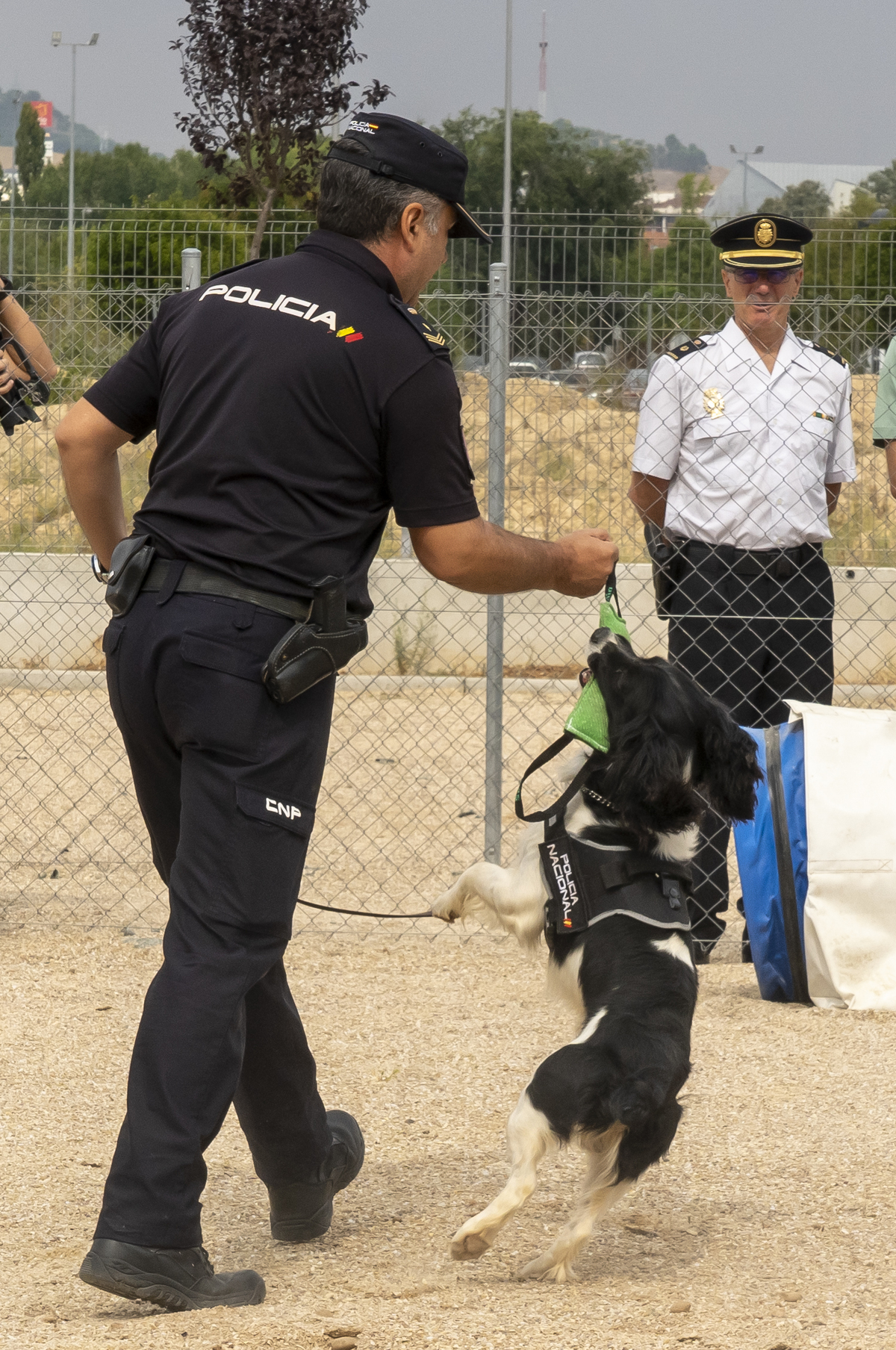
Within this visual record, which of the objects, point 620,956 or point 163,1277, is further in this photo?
point 620,956

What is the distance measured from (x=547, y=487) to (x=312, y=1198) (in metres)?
9.02

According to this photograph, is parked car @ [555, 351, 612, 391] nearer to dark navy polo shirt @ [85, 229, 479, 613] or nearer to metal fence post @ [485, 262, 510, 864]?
metal fence post @ [485, 262, 510, 864]

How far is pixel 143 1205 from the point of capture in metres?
2.25

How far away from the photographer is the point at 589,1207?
2529 millimetres

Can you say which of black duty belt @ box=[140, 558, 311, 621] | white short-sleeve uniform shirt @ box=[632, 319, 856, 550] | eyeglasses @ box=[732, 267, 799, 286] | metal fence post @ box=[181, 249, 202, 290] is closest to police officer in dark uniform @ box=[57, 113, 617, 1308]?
black duty belt @ box=[140, 558, 311, 621]

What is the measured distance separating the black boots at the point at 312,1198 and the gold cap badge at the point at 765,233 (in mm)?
3347

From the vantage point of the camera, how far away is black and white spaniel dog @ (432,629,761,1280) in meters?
2.45

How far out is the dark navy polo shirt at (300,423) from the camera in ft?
7.41

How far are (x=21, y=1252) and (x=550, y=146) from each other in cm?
3759

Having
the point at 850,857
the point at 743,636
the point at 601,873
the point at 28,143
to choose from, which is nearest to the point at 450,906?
the point at 601,873

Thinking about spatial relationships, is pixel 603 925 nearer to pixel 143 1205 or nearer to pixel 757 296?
pixel 143 1205

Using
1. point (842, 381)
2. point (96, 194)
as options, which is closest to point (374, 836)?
point (842, 381)

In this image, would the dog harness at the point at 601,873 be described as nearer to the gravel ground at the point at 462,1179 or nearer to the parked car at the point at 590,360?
the gravel ground at the point at 462,1179

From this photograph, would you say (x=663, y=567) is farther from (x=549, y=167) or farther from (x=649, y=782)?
(x=549, y=167)
